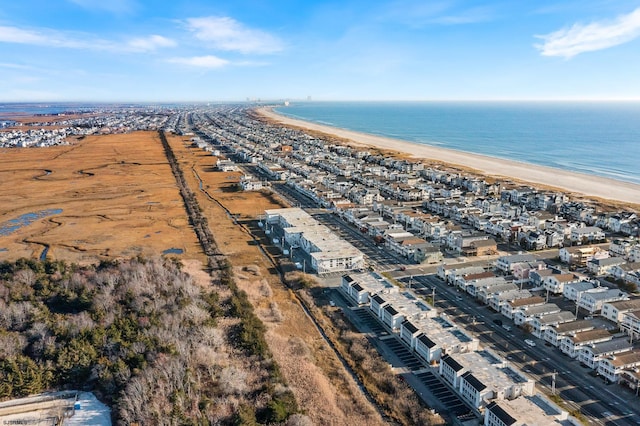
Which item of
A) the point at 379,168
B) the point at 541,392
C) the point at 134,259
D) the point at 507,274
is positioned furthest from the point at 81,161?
the point at 541,392

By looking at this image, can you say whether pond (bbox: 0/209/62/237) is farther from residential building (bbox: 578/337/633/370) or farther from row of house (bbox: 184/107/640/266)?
residential building (bbox: 578/337/633/370)

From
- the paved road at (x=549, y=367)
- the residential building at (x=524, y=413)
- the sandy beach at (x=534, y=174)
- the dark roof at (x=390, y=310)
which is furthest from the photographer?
the sandy beach at (x=534, y=174)

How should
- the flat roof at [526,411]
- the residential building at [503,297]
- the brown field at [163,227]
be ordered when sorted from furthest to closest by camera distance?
1. the residential building at [503,297]
2. the brown field at [163,227]
3. the flat roof at [526,411]

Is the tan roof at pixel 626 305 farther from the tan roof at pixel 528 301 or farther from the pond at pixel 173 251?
the pond at pixel 173 251

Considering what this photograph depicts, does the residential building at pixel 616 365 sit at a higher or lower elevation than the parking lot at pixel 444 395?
higher

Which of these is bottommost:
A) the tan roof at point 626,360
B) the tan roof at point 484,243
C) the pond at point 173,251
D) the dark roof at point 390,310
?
the pond at point 173,251

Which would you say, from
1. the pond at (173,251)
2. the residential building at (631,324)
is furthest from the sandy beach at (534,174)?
the pond at (173,251)

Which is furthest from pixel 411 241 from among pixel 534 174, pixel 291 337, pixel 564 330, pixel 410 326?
pixel 534 174
